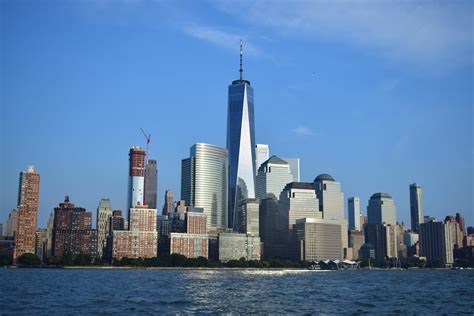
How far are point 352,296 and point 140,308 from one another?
42185 mm

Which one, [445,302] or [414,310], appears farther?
[445,302]

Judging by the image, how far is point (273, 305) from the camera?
8206 centimetres

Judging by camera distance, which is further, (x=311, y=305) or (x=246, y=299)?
(x=246, y=299)

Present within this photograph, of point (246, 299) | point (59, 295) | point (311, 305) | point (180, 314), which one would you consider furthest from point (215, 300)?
point (59, 295)

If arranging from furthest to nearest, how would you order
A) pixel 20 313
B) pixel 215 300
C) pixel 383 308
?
pixel 215 300 → pixel 383 308 → pixel 20 313

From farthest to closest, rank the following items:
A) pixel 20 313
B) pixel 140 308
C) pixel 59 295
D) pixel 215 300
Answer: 1. pixel 59 295
2. pixel 215 300
3. pixel 140 308
4. pixel 20 313

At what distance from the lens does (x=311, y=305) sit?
83938 millimetres

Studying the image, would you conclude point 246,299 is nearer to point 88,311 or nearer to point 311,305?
point 311,305

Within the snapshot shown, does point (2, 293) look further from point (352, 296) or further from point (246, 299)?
point (352, 296)

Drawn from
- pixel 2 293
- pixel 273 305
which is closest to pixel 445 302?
pixel 273 305

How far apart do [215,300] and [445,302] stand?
34648mm

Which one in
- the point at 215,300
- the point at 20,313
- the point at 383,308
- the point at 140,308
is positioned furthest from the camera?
the point at 215,300

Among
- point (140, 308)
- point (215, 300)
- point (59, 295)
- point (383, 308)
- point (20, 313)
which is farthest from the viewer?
point (59, 295)

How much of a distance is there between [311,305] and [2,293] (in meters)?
49.8
